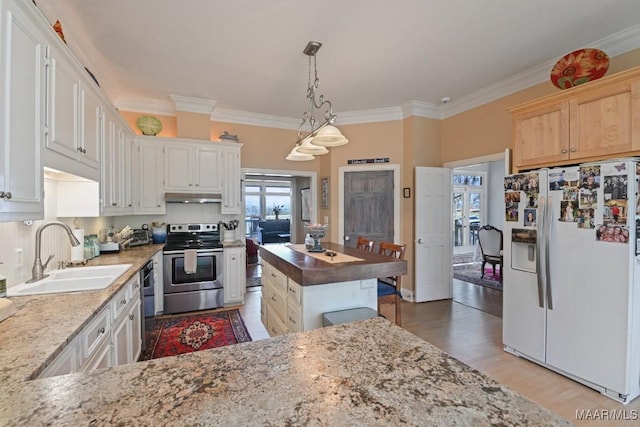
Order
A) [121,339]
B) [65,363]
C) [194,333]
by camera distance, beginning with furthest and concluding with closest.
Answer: [194,333], [121,339], [65,363]

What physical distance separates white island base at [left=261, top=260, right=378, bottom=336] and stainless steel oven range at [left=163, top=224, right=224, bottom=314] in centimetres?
164

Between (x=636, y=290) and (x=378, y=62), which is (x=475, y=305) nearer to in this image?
(x=636, y=290)

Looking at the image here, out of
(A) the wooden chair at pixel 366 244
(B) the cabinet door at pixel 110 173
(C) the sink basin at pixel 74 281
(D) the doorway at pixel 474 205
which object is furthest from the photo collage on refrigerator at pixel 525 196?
(D) the doorway at pixel 474 205

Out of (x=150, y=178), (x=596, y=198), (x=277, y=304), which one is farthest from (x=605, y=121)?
(x=150, y=178)

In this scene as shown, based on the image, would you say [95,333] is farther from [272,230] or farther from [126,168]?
[272,230]

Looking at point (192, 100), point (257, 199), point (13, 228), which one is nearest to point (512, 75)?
point (192, 100)

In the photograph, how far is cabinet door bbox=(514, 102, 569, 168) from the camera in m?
2.50

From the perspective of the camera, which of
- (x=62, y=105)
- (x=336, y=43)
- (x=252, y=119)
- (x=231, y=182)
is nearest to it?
(x=62, y=105)

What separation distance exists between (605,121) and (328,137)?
207 cm

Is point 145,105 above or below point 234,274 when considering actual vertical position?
above

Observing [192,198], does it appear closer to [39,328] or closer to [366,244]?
[366,244]

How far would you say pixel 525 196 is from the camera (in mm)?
2666

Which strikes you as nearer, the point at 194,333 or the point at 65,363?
the point at 65,363

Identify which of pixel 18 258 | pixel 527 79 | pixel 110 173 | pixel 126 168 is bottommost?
pixel 18 258
